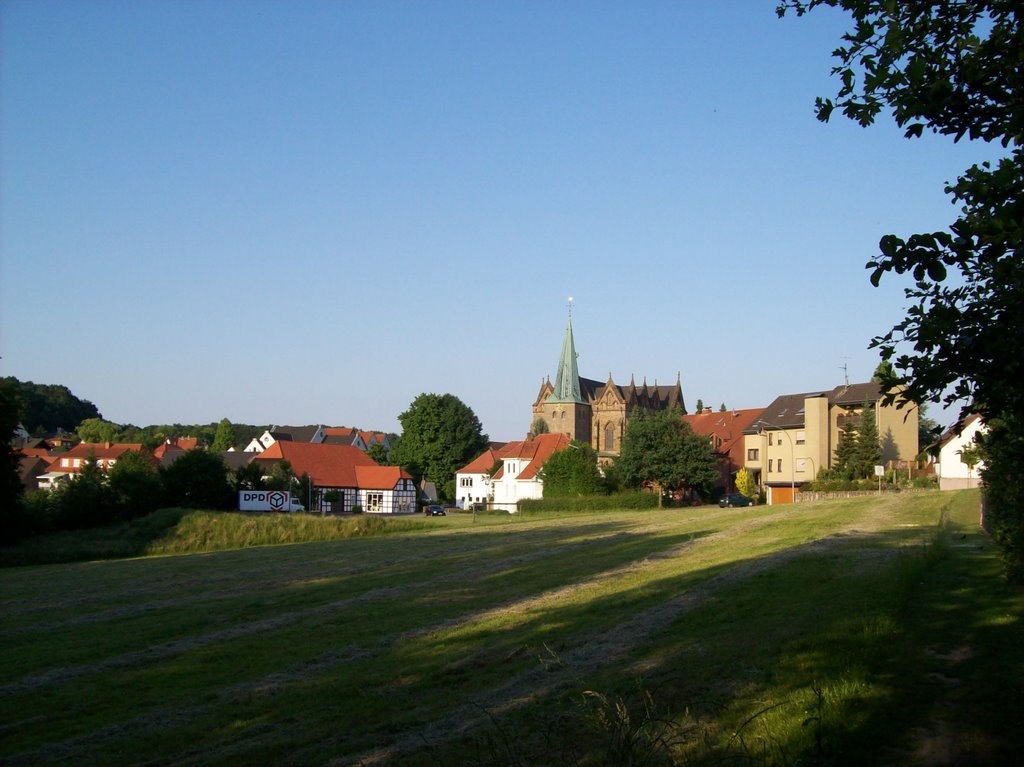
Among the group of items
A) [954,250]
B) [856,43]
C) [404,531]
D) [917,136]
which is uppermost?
[856,43]

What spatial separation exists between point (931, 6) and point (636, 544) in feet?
88.7

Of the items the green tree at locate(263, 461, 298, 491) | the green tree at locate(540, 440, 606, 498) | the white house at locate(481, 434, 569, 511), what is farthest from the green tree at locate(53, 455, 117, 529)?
the white house at locate(481, 434, 569, 511)

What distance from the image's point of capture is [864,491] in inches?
2415

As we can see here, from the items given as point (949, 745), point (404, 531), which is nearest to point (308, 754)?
point (949, 745)

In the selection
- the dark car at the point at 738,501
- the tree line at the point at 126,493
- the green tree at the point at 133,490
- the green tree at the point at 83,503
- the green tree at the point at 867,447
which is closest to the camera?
the tree line at the point at 126,493

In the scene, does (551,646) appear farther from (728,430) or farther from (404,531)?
(728,430)

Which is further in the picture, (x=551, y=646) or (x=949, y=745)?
(x=551, y=646)

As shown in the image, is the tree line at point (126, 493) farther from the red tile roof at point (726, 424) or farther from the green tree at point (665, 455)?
the red tile roof at point (726, 424)

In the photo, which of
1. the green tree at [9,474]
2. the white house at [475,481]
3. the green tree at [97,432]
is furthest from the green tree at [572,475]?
the green tree at [97,432]

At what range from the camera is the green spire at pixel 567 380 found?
158 metres

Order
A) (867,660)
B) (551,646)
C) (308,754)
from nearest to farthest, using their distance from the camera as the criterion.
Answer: (308,754)
(867,660)
(551,646)

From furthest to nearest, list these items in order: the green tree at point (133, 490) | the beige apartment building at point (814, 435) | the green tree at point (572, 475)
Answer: the beige apartment building at point (814, 435)
the green tree at point (572, 475)
the green tree at point (133, 490)

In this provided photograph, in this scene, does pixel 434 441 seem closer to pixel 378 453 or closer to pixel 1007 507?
pixel 378 453

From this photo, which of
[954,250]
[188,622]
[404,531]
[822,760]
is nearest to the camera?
[954,250]
